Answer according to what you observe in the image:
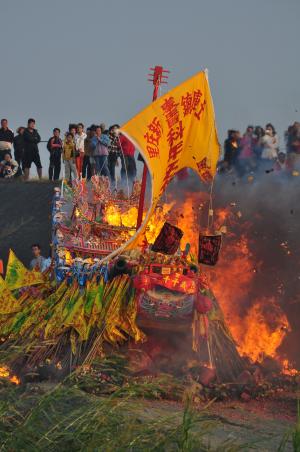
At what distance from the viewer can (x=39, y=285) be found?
16812 millimetres

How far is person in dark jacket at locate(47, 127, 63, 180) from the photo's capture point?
23438 mm

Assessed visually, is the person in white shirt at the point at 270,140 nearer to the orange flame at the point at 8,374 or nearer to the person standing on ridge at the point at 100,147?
the person standing on ridge at the point at 100,147

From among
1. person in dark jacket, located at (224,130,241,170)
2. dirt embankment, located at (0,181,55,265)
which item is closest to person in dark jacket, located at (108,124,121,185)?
dirt embankment, located at (0,181,55,265)

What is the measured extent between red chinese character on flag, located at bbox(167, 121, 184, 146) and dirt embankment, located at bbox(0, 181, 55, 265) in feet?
22.1

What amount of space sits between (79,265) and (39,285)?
3.36 feet

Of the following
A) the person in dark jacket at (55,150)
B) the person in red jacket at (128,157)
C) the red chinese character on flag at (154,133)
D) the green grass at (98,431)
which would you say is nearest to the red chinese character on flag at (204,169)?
the red chinese character on flag at (154,133)

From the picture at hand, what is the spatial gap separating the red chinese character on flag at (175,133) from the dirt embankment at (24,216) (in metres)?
6.73

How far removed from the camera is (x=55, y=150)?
23.6 metres

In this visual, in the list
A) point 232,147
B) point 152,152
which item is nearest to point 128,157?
point 232,147

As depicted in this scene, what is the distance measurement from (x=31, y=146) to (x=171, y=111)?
9368mm

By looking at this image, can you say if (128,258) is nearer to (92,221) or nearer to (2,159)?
(92,221)

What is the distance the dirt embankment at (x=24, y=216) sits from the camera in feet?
71.8

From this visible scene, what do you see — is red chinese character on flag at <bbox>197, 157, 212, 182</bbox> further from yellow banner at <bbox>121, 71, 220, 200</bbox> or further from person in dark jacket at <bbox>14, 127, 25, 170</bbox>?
person in dark jacket at <bbox>14, 127, 25, 170</bbox>

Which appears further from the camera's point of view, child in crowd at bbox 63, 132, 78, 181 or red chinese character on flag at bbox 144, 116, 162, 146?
child in crowd at bbox 63, 132, 78, 181
